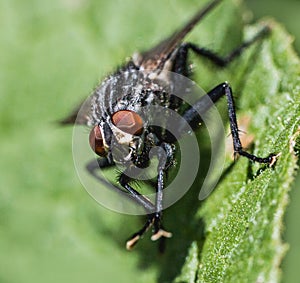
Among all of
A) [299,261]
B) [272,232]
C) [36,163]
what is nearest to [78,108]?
[36,163]

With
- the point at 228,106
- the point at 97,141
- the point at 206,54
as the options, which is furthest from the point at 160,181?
the point at 206,54

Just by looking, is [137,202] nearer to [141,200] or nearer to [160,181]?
[141,200]

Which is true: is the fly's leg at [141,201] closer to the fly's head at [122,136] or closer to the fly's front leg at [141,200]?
the fly's front leg at [141,200]

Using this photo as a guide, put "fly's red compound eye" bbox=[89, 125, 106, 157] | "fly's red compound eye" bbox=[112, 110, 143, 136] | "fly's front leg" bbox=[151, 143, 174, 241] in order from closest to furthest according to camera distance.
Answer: "fly's red compound eye" bbox=[112, 110, 143, 136], "fly's front leg" bbox=[151, 143, 174, 241], "fly's red compound eye" bbox=[89, 125, 106, 157]

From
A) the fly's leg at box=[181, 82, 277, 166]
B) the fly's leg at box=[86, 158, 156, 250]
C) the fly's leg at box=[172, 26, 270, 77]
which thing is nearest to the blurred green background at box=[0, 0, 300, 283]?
the fly's leg at box=[86, 158, 156, 250]

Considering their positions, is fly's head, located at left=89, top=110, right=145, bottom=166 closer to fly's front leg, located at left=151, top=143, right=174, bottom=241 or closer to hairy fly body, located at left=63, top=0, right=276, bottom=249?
hairy fly body, located at left=63, top=0, right=276, bottom=249

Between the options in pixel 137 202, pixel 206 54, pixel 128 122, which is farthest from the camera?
pixel 206 54
